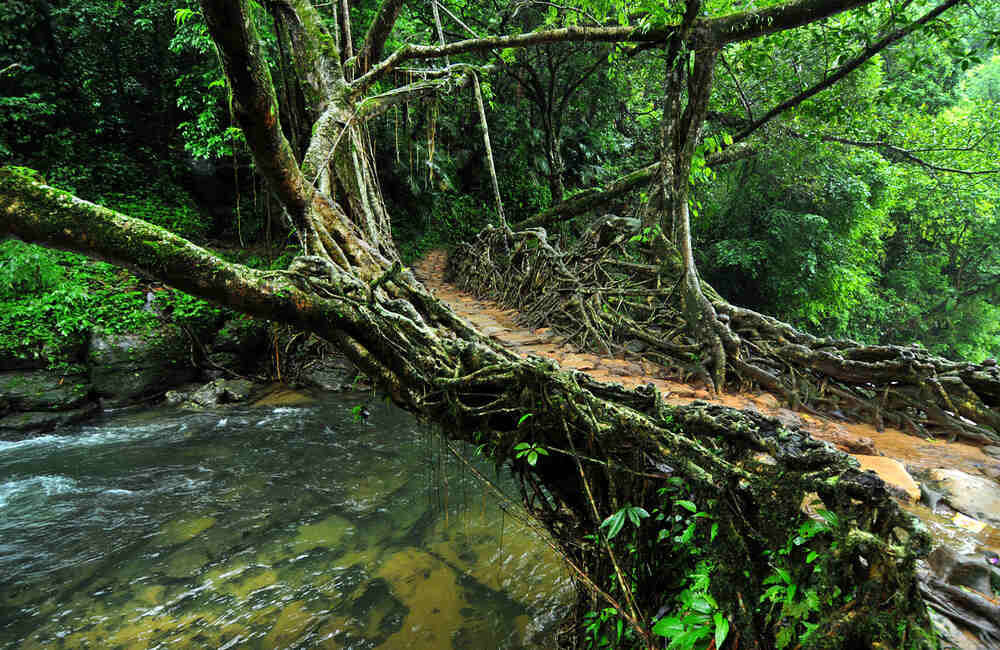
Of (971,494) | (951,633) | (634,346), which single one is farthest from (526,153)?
(951,633)

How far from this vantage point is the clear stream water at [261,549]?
2.82 metres

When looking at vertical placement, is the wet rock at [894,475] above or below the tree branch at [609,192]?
below

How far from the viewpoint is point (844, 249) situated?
1062 centimetres

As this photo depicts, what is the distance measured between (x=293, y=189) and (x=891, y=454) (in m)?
5.21

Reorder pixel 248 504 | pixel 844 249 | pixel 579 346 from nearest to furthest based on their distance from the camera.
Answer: pixel 248 504, pixel 579 346, pixel 844 249

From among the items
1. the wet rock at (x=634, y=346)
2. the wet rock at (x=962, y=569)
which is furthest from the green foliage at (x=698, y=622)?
the wet rock at (x=634, y=346)

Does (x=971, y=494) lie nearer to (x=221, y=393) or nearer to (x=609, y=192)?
(x=221, y=393)

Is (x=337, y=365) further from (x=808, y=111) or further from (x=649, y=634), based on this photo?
(x=808, y=111)

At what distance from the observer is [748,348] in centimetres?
507

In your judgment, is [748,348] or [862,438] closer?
[862,438]

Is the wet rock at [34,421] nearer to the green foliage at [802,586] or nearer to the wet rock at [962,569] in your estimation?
the green foliage at [802,586]

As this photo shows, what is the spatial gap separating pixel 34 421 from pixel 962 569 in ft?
29.9

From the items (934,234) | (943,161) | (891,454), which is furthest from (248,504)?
(934,234)

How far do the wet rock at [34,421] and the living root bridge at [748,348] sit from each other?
659 centimetres
